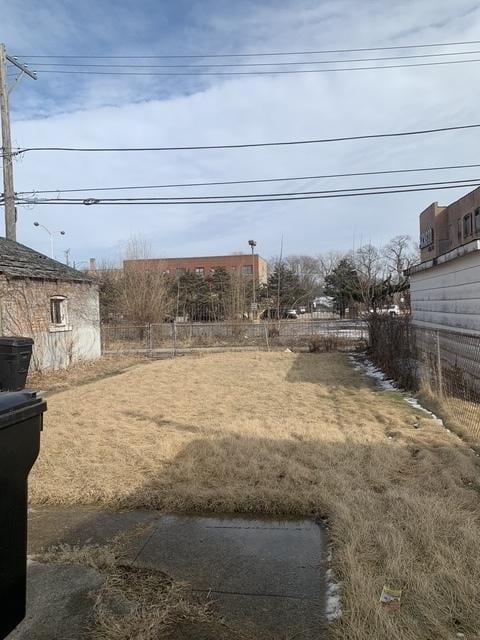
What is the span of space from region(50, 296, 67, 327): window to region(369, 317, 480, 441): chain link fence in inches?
435

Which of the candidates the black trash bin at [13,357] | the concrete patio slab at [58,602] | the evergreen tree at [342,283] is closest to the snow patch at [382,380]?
the concrete patio slab at [58,602]

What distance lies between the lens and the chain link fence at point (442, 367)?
26.1 feet

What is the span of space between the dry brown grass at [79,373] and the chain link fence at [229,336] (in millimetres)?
2805

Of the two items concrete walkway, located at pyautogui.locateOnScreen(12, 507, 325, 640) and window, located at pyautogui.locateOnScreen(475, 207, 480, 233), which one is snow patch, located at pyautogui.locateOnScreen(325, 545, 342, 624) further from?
window, located at pyautogui.locateOnScreen(475, 207, 480, 233)

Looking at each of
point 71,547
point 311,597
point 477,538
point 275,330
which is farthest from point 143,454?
point 275,330

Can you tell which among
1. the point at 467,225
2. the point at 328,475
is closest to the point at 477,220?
the point at 467,225

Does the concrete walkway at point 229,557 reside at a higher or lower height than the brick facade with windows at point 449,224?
lower

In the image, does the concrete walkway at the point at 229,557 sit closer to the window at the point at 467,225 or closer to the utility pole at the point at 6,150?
the utility pole at the point at 6,150

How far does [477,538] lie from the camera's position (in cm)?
356

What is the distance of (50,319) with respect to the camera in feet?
54.6

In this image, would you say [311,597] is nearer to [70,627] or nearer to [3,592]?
[70,627]

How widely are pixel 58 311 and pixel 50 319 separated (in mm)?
875

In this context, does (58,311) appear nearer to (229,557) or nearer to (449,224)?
(229,557)

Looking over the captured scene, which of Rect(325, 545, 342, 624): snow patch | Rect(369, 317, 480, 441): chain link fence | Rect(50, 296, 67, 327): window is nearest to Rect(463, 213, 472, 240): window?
Rect(369, 317, 480, 441): chain link fence
